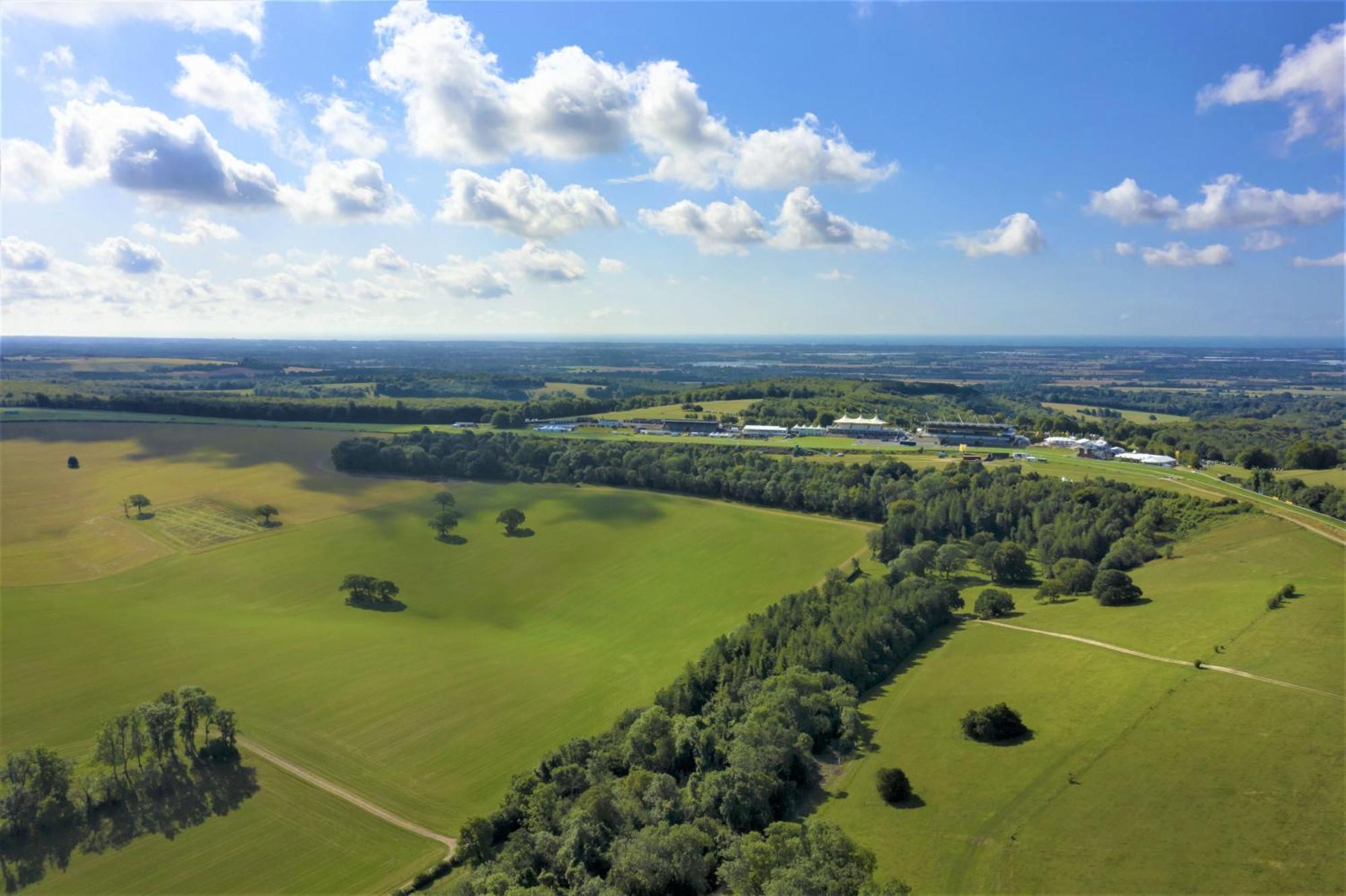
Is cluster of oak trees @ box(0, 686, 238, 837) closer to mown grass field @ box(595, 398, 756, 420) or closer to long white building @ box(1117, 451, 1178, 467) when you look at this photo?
mown grass field @ box(595, 398, 756, 420)

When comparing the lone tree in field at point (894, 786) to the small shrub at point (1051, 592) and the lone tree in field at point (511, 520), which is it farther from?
the lone tree in field at point (511, 520)

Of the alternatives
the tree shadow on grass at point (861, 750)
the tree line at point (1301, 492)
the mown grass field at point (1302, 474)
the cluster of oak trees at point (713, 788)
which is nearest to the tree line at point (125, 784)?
the cluster of oak trees at point (713, 788)

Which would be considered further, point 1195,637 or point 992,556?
point 992,556

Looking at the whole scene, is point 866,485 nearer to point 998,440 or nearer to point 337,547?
point 998,440

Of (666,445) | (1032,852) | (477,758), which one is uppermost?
(666,445)

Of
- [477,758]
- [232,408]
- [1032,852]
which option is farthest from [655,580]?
[232,408]

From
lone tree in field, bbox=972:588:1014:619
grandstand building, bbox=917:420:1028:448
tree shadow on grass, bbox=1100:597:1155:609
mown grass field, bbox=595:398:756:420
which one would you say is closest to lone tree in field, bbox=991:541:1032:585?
lone tree in field, bbox=972:588:1014:619

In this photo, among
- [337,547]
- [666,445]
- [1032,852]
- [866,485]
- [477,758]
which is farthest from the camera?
[666,445]

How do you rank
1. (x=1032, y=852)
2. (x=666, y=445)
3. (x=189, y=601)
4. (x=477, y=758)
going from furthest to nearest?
(x=666, y=445)
(x=189, y=601)
(x=477, y=758)
(x=1032, y=852)
